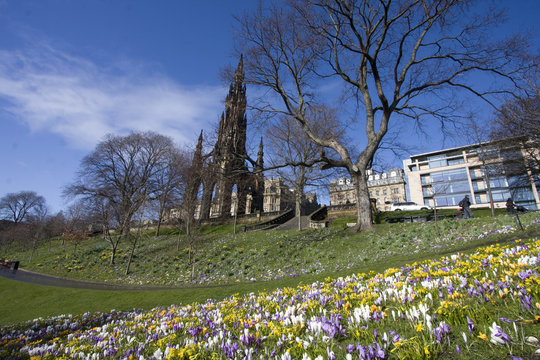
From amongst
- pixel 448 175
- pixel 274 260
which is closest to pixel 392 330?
pixel 274 260

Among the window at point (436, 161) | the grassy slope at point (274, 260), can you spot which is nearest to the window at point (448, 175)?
the window at point (436, 161)

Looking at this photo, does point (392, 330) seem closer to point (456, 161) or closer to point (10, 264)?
point (10, 264)

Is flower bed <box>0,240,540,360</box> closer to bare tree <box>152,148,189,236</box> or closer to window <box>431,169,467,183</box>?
bare tree <box>152,148,189,236</box>

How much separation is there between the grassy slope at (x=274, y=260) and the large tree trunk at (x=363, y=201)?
0.75m

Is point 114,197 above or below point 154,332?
above

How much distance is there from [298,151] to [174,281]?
50.9ft

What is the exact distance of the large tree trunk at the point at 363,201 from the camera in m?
13.8

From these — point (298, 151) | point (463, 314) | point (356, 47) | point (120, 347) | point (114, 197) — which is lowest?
point (120, 347)

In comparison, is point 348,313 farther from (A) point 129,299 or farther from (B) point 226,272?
(B) point 226,272

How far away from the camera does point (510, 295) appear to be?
234cm

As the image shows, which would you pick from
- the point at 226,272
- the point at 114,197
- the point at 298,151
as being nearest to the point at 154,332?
the point at 226,272

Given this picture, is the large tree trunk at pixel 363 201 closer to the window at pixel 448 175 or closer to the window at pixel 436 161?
the window at pixel 448 175

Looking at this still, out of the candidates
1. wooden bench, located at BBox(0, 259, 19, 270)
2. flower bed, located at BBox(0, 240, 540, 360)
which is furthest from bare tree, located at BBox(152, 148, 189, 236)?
flower bed, located at BBox(0, 240, 540, 360)

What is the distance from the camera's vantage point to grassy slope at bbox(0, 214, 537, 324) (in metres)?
8.00
